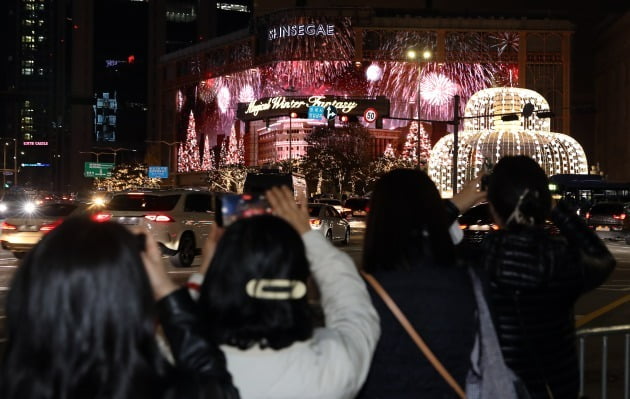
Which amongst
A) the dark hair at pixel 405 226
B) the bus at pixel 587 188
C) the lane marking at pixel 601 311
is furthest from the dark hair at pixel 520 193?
the bus at pixel 587 188

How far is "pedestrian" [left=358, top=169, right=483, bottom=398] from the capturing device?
3.21 m

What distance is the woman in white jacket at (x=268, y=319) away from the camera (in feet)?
7.94

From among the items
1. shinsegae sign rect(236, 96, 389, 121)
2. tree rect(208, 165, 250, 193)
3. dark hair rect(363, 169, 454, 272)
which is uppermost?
shinsegae sign rect(236, 96, 389, 121)

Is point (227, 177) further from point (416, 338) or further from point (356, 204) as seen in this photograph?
point (416, 338)

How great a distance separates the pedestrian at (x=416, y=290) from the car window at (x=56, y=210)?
20920mm

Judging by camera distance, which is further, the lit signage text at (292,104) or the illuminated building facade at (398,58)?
the illuminated building facade at (398,58)

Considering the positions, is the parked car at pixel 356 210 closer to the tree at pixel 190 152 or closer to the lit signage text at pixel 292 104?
the lit signage text at pixel 292 104

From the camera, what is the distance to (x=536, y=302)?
3557 mm

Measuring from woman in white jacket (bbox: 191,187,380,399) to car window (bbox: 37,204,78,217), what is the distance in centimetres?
2152

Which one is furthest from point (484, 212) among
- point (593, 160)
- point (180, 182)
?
point (180, 182)

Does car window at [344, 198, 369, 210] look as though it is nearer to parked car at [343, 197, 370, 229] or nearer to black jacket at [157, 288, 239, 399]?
parked car at [343, 197, 370, 229]


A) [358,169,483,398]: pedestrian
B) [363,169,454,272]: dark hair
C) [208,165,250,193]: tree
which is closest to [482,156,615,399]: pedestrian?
[358,169,483,398]: pedestrian

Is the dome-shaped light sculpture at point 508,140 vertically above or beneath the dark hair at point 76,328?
above

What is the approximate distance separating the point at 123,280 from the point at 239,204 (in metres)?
0.96
